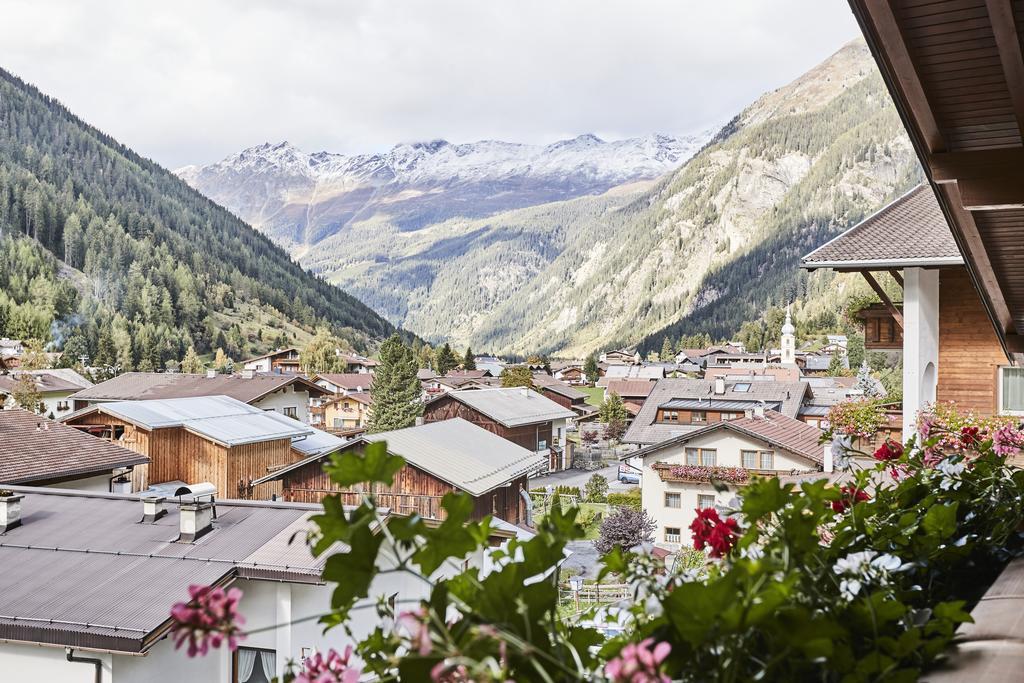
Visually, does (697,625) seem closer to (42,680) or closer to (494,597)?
(494,597)

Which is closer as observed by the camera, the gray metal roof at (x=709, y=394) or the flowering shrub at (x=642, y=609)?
the flowering shrub at (x=642, y=609)

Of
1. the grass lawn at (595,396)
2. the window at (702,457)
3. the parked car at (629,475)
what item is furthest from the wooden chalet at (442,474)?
the grass lawn at (595,396)

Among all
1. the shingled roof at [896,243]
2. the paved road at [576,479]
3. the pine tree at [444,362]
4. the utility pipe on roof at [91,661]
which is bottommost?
the paved road at [576,479]

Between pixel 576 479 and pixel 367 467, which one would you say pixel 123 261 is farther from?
pixel 367 467

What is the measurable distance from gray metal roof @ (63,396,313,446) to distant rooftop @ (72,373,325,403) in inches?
540

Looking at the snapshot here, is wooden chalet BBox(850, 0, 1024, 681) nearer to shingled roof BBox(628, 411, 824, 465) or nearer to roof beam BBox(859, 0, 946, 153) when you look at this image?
roof beam BBox(859, 0, 946, 153)

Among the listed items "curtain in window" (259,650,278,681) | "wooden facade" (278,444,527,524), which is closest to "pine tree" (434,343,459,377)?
"wooden facade" (278,444,527,524)

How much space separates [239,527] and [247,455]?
16.2m

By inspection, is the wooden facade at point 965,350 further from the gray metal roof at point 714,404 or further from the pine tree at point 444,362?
the pine tree at point 444,362

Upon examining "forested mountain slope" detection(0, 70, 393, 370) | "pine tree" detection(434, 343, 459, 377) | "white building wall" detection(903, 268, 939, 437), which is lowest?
"white building wall" detection(903, 268, 939, 437)

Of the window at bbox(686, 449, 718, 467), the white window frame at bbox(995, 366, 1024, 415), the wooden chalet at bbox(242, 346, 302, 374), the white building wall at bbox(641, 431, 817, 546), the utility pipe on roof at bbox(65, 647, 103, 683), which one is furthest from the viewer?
the wooden chalet at bbox(242, 346, 302, 374)

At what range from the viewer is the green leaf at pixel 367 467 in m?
0.86

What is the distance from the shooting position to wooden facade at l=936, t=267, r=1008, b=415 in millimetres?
11156

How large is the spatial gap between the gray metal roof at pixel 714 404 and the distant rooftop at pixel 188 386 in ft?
64.4
